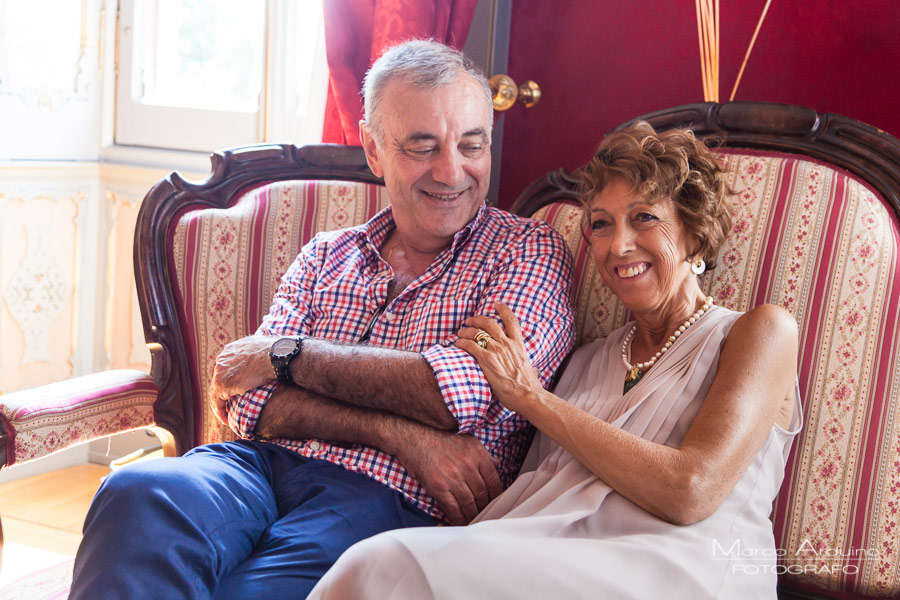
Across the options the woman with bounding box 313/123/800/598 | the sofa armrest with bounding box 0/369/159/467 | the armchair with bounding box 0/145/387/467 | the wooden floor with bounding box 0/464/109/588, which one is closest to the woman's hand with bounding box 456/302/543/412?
the woman with bounding box 313/123/800/598

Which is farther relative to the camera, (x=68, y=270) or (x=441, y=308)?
(x=68, y=270)

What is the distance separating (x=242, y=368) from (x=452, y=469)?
1.53 ft

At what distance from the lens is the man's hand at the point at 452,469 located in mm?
1553

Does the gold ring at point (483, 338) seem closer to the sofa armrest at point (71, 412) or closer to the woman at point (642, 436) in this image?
the woman at point (642, 436)

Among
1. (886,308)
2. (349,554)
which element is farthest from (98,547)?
(886,308)

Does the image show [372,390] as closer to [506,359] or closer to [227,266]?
[506,359]

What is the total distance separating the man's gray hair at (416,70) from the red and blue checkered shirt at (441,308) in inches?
9.7

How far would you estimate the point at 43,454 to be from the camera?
5.77 ft

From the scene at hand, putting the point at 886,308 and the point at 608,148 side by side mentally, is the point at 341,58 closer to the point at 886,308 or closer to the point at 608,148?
the point at 608,148

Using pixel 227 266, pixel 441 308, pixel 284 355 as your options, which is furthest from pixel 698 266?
pixel 227 266

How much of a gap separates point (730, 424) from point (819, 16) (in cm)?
117

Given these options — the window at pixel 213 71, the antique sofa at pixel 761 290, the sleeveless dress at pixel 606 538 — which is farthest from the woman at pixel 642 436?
the window at pixel 213 71

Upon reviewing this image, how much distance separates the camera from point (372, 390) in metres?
1.59

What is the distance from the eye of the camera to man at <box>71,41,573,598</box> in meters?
1.43
